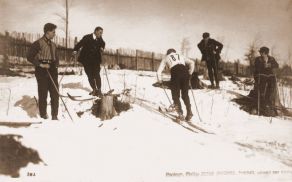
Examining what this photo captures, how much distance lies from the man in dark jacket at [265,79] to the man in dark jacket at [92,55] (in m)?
2.51

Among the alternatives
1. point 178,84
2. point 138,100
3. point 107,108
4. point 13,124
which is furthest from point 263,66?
point 13,124

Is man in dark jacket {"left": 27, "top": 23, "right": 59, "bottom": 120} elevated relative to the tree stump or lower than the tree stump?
elevated

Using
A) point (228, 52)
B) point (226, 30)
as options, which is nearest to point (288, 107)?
point (228, 52)

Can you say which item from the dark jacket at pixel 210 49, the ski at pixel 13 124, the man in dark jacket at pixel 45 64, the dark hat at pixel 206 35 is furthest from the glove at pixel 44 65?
the dark jacket at pixel 210 49

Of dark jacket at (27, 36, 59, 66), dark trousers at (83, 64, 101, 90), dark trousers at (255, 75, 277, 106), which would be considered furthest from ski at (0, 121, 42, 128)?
dark trousers at (255, 75, 277, 106)

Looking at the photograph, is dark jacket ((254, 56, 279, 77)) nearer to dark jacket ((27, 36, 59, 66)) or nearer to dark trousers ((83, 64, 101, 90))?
dark trousers ((83, 64, 101, 90))

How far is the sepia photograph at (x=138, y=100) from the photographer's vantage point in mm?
3576

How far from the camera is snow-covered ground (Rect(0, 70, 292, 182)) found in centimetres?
349

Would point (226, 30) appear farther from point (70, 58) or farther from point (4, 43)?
point (4, 43)

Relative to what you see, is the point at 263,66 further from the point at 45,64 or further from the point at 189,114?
the point at 45,64

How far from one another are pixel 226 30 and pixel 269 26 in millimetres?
584

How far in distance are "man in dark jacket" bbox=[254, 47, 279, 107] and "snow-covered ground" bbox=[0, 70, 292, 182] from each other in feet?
2.99

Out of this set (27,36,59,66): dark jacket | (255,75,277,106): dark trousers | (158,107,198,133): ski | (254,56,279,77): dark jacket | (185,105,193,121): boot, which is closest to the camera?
(27,36,59,66): dark jacket

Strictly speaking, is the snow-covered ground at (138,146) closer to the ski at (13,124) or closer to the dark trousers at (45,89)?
the ski at (13,124)
